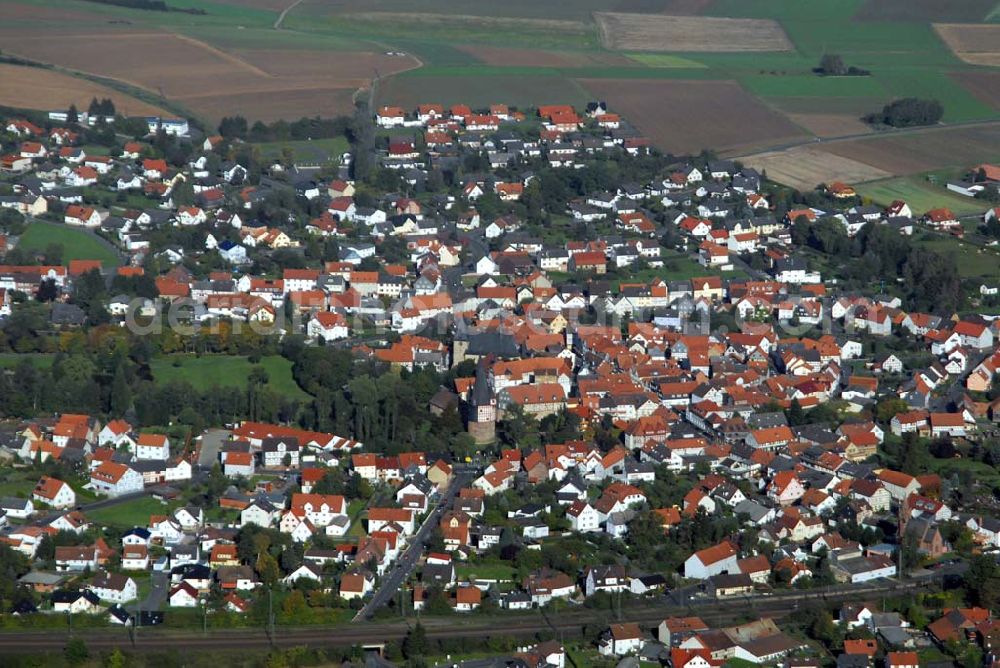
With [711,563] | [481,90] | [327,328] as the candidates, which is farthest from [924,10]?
[711,563]

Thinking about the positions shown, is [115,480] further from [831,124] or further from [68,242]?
[831,124]

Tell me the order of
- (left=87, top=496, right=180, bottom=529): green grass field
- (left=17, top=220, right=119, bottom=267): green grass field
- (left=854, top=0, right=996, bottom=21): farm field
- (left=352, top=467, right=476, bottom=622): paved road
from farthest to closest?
(left=854, top=0, right=996, bottom=21): farm field
(left=17, top=220, right=119, bottom=267): green grass field
(left=87, top=496, right=180, bottom=529): green grass field
(left=352, top=467, right=476, bottom=622): paved road

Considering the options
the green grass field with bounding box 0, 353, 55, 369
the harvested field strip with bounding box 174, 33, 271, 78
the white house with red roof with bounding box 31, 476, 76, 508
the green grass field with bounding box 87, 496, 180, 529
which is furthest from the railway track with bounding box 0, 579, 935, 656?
the harvested field strip with bounding box 174, 33, 271, 78

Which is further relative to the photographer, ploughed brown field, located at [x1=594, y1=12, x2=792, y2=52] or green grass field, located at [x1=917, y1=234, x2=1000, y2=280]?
ploughed brown field, located at [x1=594, y1=12, x2=792, y2=52]

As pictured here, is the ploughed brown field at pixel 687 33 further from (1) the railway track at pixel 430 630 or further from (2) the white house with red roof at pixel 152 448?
(1) the railway track at pixel 430 630

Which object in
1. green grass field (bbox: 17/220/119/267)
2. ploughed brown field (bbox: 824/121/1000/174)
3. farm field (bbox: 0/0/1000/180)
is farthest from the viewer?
farm field (bbox: 0/0/1000/180)

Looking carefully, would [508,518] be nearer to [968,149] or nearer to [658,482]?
[658,482]

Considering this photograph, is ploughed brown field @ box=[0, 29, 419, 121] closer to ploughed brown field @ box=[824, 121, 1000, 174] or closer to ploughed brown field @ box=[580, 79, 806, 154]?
ploughed brown field @ box=[580, 79, 806, 154]
